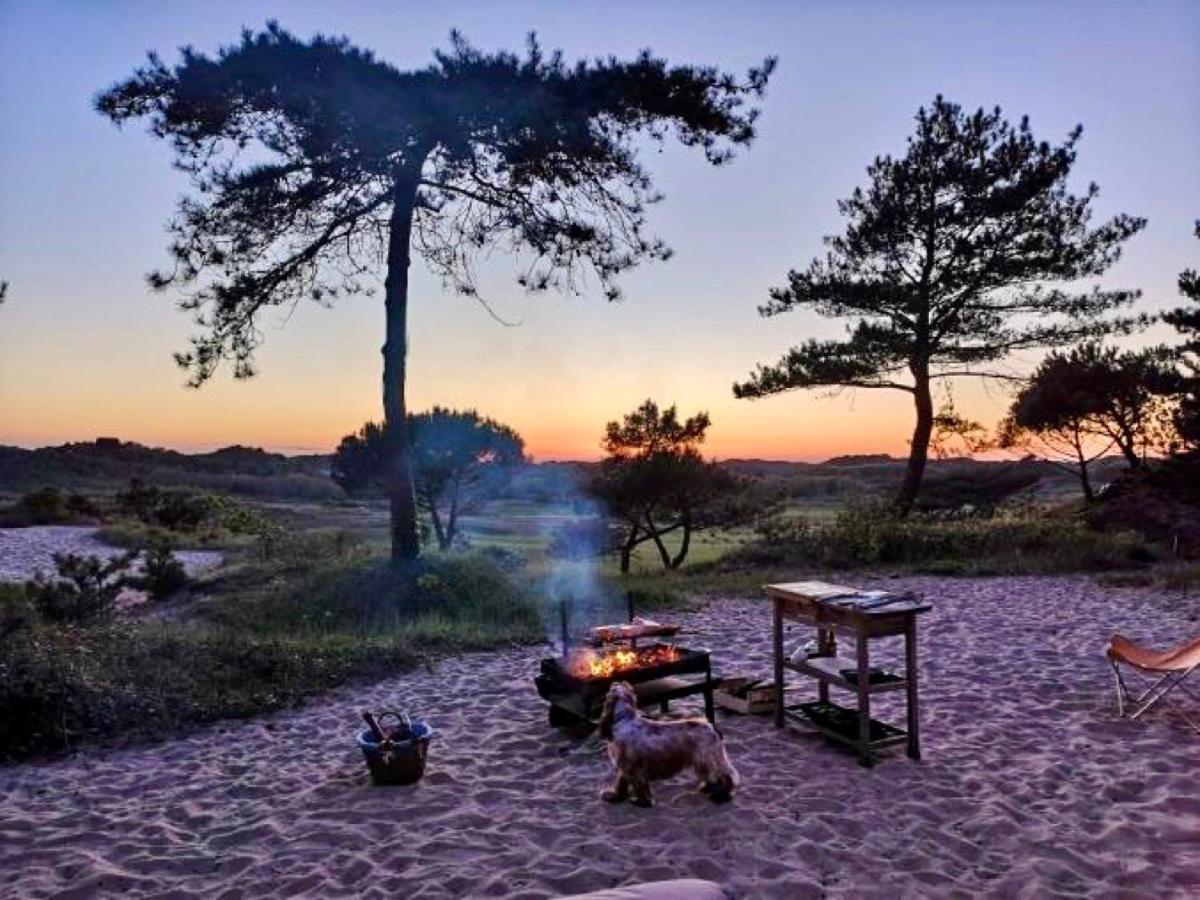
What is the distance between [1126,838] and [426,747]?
12.6 feet

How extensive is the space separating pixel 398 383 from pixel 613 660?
8.31m

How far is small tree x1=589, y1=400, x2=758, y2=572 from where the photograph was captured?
1961 cm

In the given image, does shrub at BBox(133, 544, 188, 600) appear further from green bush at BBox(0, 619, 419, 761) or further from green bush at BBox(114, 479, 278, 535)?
green bush at BBox(114, 479, 278, 535)

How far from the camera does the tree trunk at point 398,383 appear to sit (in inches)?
513

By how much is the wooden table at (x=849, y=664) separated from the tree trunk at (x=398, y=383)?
821 cm

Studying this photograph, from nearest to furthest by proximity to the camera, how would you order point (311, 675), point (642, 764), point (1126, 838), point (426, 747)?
point (1126, 838)
point (642, 764)
point (426, 747)
point (311, 675)

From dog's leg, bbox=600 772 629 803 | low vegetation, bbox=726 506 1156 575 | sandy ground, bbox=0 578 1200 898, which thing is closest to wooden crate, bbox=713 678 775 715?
sandy ground, bbox=0 578 1200 898

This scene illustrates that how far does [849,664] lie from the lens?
6227 mm

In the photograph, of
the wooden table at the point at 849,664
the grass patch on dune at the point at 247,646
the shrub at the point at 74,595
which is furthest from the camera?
the shrub at the point at 74,595

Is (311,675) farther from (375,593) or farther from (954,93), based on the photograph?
(954,93)

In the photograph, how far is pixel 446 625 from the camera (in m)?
10.2

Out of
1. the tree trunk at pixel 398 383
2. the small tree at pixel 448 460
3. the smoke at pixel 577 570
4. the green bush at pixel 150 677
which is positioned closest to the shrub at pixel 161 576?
the tree trunk at pixel 398 383

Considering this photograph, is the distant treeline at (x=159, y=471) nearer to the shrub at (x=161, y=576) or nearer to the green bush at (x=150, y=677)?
the shrub at (x=161, y=576)

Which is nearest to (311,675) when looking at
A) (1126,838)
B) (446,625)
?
(446,625)
